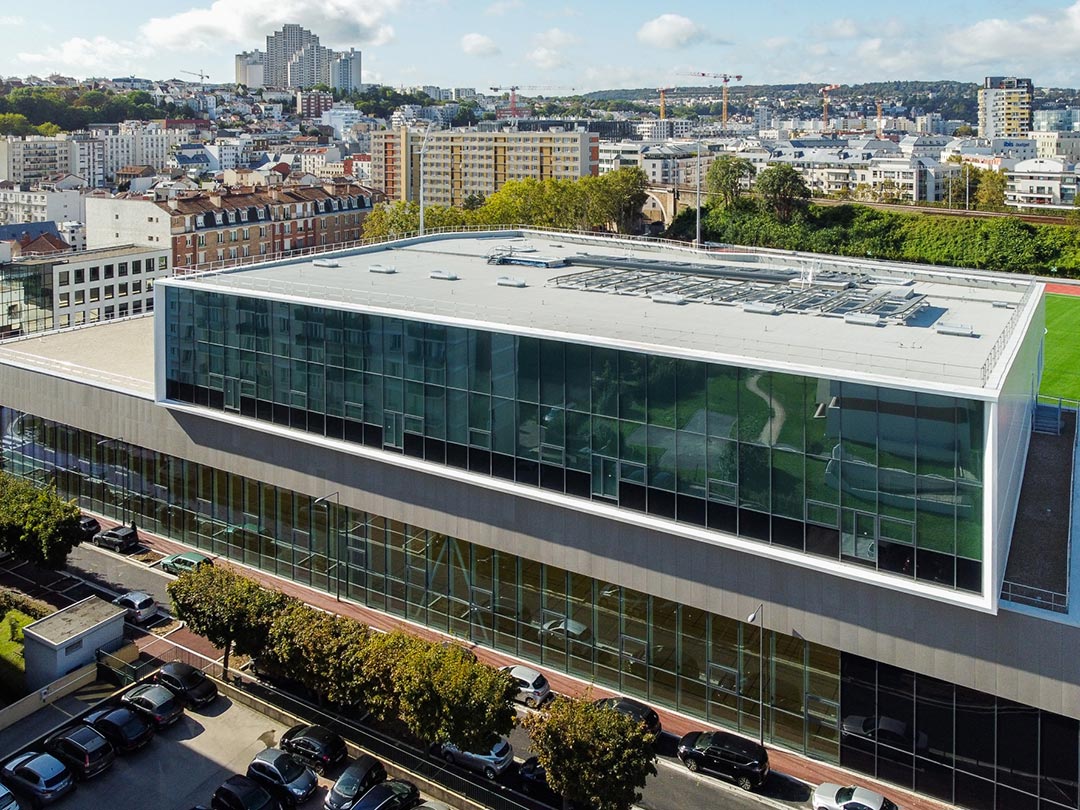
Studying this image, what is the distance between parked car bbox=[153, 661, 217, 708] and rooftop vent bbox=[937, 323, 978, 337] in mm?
20197

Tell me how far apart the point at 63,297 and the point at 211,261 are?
65.1 feet

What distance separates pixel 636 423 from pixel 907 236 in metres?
79.7

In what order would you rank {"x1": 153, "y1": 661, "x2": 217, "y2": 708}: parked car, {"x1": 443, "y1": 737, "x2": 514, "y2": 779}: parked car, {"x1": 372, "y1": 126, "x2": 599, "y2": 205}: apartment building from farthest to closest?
{"x1": 372, "y1": 126, "x2": 599, "y2": 205}: apartment building, {"x1": 153, "y1": 661, "x2": 217, "y2": 708}: parked car, {"x1": 443, "y1": 737, "x2": 514, "y2": 779}: parked car

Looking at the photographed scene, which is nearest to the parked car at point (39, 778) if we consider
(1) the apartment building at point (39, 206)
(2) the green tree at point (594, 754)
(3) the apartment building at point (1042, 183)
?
(2) the green tree at point (594, 754)

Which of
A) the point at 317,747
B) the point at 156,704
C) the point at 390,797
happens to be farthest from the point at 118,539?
the point at 390,797

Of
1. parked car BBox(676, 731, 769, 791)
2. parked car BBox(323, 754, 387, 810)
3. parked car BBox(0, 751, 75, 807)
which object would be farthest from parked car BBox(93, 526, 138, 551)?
parked car BBox(676, 731, 769, 791)

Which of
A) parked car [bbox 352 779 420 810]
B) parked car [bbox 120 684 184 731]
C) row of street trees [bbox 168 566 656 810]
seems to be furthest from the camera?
parked car [bbox 120 684 184 731]

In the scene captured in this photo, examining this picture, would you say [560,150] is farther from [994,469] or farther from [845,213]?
[994,469]

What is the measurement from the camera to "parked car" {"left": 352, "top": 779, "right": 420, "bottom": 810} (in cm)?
2077

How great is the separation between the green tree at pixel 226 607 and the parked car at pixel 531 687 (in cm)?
605

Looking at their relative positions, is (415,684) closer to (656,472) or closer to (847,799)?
(656,472)

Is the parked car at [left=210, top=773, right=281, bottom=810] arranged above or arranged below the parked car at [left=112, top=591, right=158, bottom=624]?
below

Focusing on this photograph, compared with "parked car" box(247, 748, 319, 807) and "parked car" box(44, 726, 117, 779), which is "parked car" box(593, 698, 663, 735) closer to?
"parked car" box(247, 748, 319, 807)

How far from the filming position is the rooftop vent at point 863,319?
25969mm
